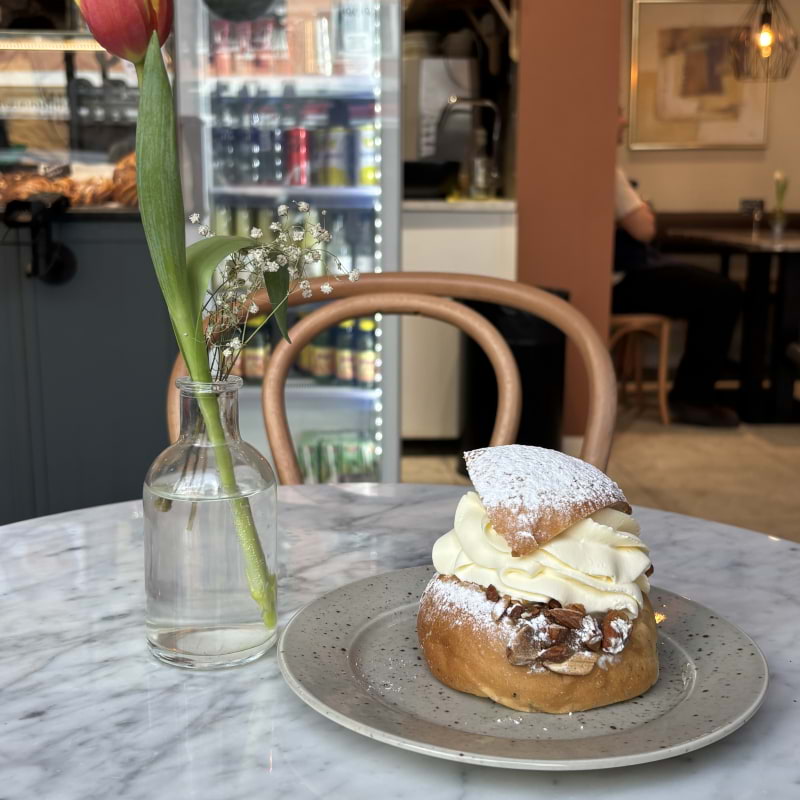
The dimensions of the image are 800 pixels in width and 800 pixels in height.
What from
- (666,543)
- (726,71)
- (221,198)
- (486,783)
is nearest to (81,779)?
(486,783)

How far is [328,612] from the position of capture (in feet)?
2.55

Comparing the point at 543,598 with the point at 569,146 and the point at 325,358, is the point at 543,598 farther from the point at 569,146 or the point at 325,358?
the point at 569,146

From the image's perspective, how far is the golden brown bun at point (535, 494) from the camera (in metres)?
0.67

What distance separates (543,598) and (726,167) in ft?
21.7

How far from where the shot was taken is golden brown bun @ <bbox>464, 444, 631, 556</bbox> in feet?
2.20

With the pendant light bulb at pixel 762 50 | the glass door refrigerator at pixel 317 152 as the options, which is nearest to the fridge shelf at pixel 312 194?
the glass door refrigerator at pixel 317 152

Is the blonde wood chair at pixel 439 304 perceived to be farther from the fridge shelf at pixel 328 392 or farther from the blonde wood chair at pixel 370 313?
the fridge shelf at pixel 328 392

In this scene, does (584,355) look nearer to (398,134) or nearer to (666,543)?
(666,543)

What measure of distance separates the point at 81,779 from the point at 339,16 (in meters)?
2.68

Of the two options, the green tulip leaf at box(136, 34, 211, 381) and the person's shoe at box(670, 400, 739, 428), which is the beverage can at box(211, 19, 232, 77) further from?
the person's shoe at box(670, 400, 739, 428)

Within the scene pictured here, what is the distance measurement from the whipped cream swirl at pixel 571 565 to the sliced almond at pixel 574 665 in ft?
0.12

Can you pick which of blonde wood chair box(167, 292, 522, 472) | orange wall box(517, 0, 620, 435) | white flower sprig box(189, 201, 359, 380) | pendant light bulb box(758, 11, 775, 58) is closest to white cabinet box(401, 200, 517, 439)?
orange wall box(517, 0, 620, 435)

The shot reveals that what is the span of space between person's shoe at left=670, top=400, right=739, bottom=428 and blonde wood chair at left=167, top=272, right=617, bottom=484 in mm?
3897

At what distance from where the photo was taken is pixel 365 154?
3119 millimetres
